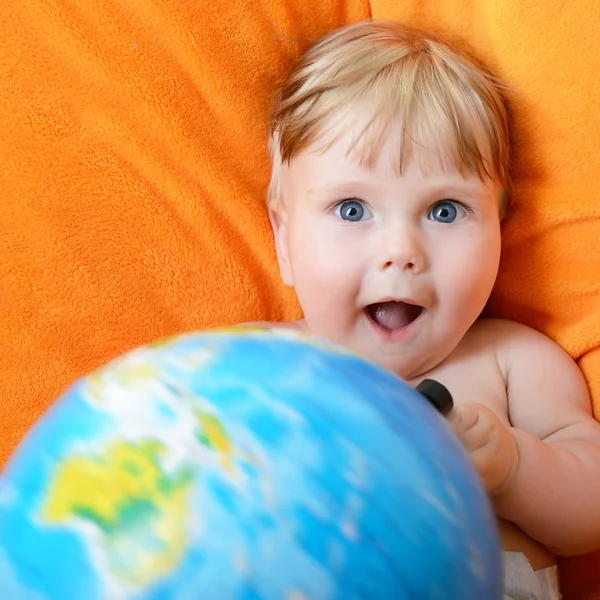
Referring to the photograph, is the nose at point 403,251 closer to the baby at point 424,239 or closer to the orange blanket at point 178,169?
the baby at point 424,239

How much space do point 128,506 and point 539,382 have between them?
809 mm

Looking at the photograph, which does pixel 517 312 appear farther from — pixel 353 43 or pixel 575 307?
pixel 353 43

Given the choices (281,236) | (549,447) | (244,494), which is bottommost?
(549,447)

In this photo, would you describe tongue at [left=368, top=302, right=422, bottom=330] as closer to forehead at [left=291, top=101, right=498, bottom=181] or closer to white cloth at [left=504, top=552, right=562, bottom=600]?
forehead at [left=291, top=101, right=498, bottom=181]

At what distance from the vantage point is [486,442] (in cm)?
93

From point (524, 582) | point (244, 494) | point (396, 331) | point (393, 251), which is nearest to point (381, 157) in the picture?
point (393, 251)

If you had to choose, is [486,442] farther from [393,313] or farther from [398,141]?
[398,141]

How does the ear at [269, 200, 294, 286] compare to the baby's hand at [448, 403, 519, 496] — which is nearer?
the baby's hand at [448, 403, 519, 496]

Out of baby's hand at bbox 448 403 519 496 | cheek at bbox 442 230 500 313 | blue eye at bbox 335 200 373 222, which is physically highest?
blue eye at bbox 335 200 373 222

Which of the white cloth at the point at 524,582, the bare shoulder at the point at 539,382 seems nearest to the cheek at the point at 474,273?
the bare shoulder at the point at 539,382

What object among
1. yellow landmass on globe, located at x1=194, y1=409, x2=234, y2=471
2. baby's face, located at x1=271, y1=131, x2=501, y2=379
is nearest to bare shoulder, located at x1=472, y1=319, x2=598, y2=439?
baby's face, located at x1=271, y1=131, x2=501, y2=379

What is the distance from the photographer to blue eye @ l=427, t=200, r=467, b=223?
46.4 inches

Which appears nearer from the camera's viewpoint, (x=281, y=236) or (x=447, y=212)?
(x=447, y=212)

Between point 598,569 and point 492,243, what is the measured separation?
1.63ft
